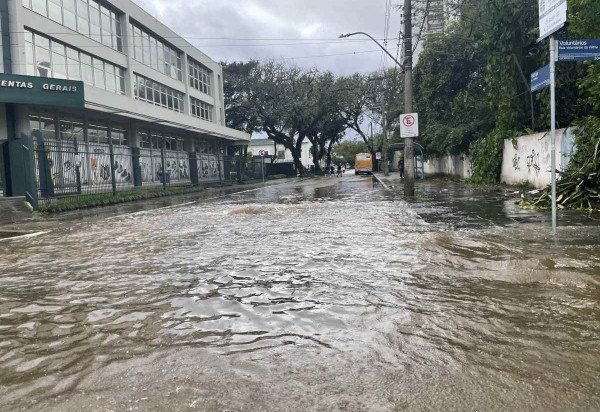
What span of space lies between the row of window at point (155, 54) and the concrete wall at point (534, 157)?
2454 centimetres

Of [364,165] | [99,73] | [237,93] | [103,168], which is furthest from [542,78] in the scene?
[364,165]

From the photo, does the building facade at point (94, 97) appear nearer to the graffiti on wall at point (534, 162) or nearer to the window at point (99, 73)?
the window at point (99, 73)

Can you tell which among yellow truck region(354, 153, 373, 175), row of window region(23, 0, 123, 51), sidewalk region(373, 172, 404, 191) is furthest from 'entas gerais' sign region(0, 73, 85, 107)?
yellow truck region(354, 153, 373, 175)

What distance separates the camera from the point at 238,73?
189 ft

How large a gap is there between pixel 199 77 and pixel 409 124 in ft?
111

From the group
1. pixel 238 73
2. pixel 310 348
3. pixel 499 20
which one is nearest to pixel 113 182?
pixel 499 20

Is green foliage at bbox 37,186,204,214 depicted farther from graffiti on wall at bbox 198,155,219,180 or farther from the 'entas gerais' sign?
graffiti on wall at bbox 198,155,219,180

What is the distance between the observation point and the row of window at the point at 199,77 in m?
45.4

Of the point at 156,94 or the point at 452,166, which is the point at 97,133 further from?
the point at 452,166

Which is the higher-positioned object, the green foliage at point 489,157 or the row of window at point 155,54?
the row of window at point 155,54

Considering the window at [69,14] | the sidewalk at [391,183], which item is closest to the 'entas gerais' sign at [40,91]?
the window at [69,14]

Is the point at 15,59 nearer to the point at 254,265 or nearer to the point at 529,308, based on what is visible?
the point at 254,265

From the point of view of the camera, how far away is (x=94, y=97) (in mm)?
24797

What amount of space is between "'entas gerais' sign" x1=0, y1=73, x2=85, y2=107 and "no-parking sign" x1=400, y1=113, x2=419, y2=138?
14667 mm
